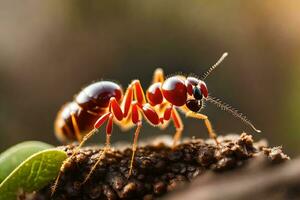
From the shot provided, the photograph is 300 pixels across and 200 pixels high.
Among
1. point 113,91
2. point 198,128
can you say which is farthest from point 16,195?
point 198,128

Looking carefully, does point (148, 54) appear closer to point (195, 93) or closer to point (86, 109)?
point (86, 109)

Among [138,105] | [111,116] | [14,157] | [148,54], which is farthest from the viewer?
[148,54]

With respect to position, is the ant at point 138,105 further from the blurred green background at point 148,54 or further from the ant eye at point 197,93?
the blurred green background at point 148,54

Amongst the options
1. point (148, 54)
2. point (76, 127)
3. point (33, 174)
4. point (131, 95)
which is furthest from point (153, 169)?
point (148, 54)

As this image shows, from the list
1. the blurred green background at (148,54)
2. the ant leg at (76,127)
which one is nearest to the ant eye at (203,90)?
the ant leg at (76,127)

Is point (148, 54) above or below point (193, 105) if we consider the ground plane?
above

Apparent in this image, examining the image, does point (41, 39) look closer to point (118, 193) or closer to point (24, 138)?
point (24, 138)
